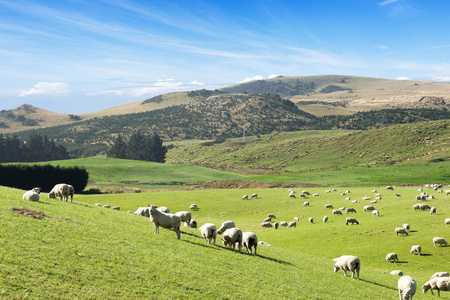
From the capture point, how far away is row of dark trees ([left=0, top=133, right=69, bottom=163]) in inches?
6781

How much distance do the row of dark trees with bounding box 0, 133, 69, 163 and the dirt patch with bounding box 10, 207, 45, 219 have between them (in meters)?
174

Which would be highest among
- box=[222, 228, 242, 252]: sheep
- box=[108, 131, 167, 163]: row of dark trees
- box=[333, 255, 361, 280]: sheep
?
box=[222, 228, 242, 252]: sheep

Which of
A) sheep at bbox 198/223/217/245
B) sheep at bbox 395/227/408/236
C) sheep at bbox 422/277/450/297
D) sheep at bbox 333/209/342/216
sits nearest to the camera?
sheep at bbox 422/277/450/297

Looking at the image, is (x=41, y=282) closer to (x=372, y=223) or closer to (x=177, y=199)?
(x=372, y=223)

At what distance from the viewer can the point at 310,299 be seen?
17.5m

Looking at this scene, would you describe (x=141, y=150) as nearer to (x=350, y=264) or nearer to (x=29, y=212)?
(x=29, y=212)

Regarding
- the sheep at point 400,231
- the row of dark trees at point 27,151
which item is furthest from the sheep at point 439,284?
the row of dark trees at point 27,151

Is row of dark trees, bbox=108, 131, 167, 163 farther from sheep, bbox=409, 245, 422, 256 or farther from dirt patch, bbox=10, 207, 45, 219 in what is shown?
dirt patch, bbox=10, 207, 45, 219

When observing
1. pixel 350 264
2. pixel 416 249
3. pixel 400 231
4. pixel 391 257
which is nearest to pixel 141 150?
pixel 400 231

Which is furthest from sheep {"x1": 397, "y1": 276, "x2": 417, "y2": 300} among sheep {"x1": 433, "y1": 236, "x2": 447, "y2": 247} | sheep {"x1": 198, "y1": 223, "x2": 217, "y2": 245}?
sheep {"x1": 433, "y1": 236, "x2": 447, "y2": 247}

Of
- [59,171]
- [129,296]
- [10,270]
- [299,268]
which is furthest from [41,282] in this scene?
[59,171]

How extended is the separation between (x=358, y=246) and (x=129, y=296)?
93.6ft

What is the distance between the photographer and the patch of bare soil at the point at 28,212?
20528 millimetres

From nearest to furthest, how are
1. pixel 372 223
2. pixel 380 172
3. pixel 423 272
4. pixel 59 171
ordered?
1. pixel 423 272
2. pixel 372 223
3. pixel 59 171
4. pixel 380 172
